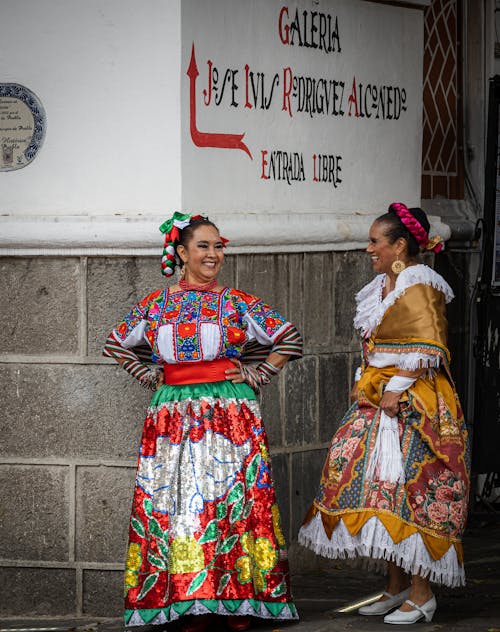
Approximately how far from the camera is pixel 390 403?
6484 millimetres

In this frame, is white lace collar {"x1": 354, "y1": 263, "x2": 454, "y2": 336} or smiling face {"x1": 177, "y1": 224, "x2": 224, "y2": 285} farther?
white lace collar {"x1": 354, "y1": 263, "x2": 454, "y2": 336}

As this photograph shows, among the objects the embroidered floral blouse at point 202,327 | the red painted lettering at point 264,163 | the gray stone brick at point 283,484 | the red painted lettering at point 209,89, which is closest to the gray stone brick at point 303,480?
the gray stone brick at point 283,484

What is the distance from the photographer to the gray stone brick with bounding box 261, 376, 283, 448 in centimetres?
746

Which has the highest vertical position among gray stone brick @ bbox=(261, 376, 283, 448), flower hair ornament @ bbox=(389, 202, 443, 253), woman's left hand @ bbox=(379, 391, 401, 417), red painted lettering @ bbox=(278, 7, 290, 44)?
red painted lettering @ bbox=(278, 7, 290, 44)

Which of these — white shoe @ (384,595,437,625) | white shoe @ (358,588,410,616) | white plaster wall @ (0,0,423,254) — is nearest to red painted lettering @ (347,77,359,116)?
white plaster wall @ (0,0,423,254)

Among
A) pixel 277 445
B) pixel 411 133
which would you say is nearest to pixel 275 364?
pixel 277 445

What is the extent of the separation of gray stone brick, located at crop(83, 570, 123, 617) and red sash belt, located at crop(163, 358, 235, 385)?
4.15ft

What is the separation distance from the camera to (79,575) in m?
7.15

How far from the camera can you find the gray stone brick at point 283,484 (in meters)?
7.51

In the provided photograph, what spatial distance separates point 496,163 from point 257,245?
214 cm

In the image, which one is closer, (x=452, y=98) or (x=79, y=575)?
(x=79, y=575)

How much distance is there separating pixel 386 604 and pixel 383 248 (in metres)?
1.62

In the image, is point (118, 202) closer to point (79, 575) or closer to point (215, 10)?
point (215, 10)

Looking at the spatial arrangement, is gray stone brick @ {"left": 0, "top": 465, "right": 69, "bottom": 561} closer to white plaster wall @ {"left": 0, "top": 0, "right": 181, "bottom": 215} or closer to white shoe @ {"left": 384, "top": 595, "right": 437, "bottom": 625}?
white plaster wall @ {"left": 0, "top": 0, "right": 181, "bottom": 215}
